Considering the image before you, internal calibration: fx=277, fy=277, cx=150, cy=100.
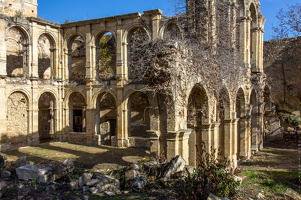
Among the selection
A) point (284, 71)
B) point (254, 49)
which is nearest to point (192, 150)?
point (254, 49)

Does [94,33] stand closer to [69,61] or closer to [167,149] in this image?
[69,61]

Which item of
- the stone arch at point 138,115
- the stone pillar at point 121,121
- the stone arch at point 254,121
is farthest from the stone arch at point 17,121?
the stone arch at point 254,121

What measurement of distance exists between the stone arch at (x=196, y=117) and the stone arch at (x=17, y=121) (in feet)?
37.7

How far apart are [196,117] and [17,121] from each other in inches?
497

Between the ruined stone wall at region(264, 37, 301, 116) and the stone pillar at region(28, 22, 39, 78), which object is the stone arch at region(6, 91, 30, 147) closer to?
the stone pillar at region(28, 22, 39, 78)

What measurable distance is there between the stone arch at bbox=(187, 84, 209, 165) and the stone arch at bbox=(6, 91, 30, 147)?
37.7 ft

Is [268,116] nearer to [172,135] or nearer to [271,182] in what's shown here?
[271,182]

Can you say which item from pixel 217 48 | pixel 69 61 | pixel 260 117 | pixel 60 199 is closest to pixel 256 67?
pixel 260 117

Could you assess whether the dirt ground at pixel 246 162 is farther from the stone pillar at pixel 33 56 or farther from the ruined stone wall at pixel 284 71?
the ruined stone wall at pixel 284 71

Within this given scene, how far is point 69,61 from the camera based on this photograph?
20.5m

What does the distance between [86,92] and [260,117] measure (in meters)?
12.0

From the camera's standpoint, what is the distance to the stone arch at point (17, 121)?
17.7m

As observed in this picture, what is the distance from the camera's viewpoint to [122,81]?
59.6 ft

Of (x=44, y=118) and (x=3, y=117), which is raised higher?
(x=3, y=117)
